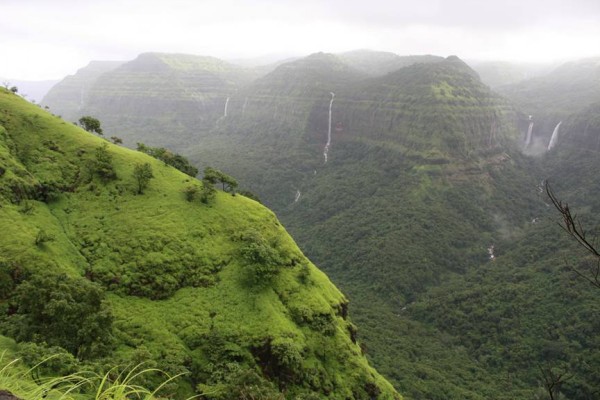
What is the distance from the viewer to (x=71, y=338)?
2453 centimetres

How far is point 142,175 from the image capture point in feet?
154

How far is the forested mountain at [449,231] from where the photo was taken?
74500mm

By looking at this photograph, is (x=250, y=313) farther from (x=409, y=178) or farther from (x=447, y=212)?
(x=409, y=178)

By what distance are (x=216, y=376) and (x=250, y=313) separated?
7830 mm

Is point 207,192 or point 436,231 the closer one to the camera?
point 207,192

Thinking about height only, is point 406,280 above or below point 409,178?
below

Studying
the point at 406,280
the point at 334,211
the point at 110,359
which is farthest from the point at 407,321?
the point at 110,359

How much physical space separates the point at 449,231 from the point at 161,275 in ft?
Result: 348

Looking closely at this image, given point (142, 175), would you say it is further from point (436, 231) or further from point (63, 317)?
point (436, 231)

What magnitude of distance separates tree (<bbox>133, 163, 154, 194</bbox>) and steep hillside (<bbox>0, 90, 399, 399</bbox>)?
57 cm

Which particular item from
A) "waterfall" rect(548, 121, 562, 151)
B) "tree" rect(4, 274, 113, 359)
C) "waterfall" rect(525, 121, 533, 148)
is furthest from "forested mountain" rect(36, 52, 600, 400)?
"tree" rect(4, 274, 113, 359)

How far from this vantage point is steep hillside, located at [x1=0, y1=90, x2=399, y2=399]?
29828 millimetres

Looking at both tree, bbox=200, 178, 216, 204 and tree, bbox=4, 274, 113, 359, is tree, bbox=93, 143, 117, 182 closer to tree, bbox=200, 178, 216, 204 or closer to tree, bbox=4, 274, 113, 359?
tree, bbox=200, 178, 216, 204

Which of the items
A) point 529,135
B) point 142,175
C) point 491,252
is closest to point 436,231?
point 491,252
